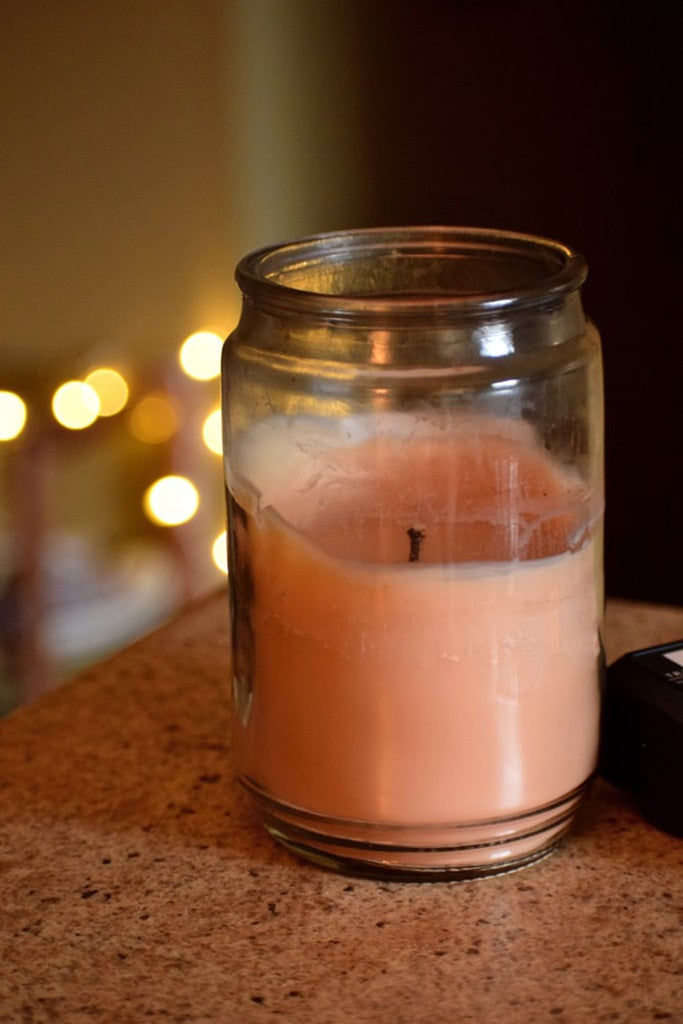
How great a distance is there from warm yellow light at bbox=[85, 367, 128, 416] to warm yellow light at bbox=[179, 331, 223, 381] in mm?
109

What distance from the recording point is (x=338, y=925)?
538 millimetres

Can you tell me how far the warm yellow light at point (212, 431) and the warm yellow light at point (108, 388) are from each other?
0.46 ft

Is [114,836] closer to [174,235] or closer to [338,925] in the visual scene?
[338,925]

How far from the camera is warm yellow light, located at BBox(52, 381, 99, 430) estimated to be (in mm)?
2109

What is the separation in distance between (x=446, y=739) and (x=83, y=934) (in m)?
0.17

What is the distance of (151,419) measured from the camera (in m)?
2.17

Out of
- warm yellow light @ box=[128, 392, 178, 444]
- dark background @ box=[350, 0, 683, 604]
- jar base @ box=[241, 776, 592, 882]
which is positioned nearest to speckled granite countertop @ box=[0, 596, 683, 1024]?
jar base @ box=[241, 776, 592, 882]

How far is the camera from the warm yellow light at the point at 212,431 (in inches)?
82.8

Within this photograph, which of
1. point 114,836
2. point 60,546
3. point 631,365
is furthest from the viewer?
point 60,546

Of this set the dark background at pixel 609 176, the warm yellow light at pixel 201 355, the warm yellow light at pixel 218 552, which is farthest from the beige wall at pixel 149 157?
the dark background at pixel 609 176

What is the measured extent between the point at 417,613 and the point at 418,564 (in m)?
0.02

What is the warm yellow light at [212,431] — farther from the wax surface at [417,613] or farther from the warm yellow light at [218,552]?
A: the wax surface at [417,613]

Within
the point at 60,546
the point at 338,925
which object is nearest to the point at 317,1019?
the point at 338,925

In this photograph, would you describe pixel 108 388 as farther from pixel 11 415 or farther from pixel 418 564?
pixel 418 564
